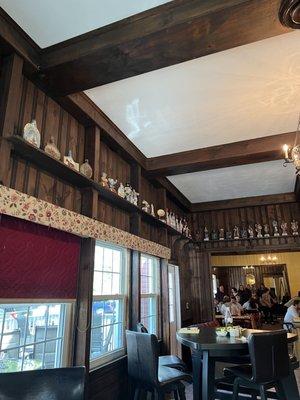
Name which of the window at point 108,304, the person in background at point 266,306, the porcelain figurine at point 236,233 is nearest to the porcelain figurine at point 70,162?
the window at point 108,304

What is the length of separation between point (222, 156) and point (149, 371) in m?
2.61

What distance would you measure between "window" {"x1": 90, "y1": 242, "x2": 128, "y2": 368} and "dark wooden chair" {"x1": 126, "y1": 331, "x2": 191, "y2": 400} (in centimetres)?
28

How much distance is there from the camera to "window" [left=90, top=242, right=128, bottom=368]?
2871 millimetres

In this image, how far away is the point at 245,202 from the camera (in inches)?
233

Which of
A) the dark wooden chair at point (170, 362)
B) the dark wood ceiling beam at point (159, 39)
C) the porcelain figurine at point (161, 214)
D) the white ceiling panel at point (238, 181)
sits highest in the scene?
the white ceiling panel at point (238, 181)

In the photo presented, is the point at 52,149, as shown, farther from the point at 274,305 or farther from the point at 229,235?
the point at 274,305

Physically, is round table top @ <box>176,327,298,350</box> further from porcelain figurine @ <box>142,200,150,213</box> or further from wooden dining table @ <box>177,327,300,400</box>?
porcelain figurine @ <box>142,200,150,213</box>

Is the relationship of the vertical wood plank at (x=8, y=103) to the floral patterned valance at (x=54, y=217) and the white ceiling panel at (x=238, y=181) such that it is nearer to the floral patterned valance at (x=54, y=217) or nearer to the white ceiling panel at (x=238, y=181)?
the floral patterned valance at (x=54, y=217)

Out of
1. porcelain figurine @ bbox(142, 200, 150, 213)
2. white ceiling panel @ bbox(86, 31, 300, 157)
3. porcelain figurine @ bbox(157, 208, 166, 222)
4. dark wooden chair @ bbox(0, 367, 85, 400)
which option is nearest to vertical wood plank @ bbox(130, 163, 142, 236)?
porcelain figurine @ bbox(142, 200, 150, 213)

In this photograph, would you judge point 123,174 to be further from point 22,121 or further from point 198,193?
point 198,193

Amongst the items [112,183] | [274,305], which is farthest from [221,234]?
[274,305]

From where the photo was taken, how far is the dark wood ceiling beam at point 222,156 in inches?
140

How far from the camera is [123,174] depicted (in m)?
3.76

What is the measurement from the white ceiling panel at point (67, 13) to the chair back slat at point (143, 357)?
259 centimetres
